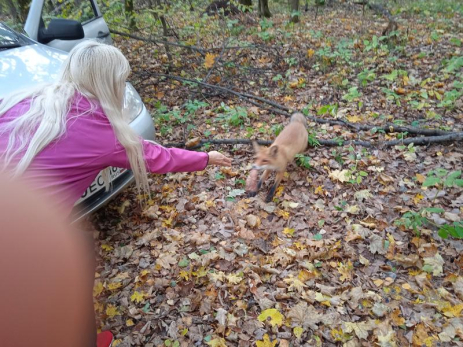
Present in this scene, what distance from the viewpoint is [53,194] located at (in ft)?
6.12

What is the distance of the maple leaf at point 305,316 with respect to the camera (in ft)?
9.02

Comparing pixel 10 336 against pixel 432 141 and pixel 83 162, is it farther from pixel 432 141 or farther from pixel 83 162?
pixel 432 141

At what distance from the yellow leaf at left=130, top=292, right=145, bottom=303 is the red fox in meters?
1.74

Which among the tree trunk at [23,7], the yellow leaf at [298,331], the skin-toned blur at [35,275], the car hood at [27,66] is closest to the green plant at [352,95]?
the yellow leaf at [298,331]

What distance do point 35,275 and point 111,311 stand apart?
5.89ft

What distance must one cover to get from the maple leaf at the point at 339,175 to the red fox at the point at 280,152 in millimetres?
520

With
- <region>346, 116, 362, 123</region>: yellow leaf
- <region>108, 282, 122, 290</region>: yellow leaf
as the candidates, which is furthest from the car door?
<region>346, 116, 362, 123</region>: yellow leaf

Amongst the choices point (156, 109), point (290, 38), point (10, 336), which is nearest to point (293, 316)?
point (10, 336)

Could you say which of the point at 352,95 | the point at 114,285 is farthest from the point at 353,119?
the point at 114,285

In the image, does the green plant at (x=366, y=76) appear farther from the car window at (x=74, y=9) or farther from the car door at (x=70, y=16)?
the car window at (x=74, y=9)

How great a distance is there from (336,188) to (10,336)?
3.57 metres

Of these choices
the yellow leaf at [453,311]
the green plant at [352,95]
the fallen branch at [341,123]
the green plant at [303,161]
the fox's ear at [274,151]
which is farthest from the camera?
the green plant at [352,95]

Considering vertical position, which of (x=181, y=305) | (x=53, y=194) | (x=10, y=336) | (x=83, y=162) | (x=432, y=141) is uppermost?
(x=83, y=162)

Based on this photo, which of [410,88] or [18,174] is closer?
[18,174]
